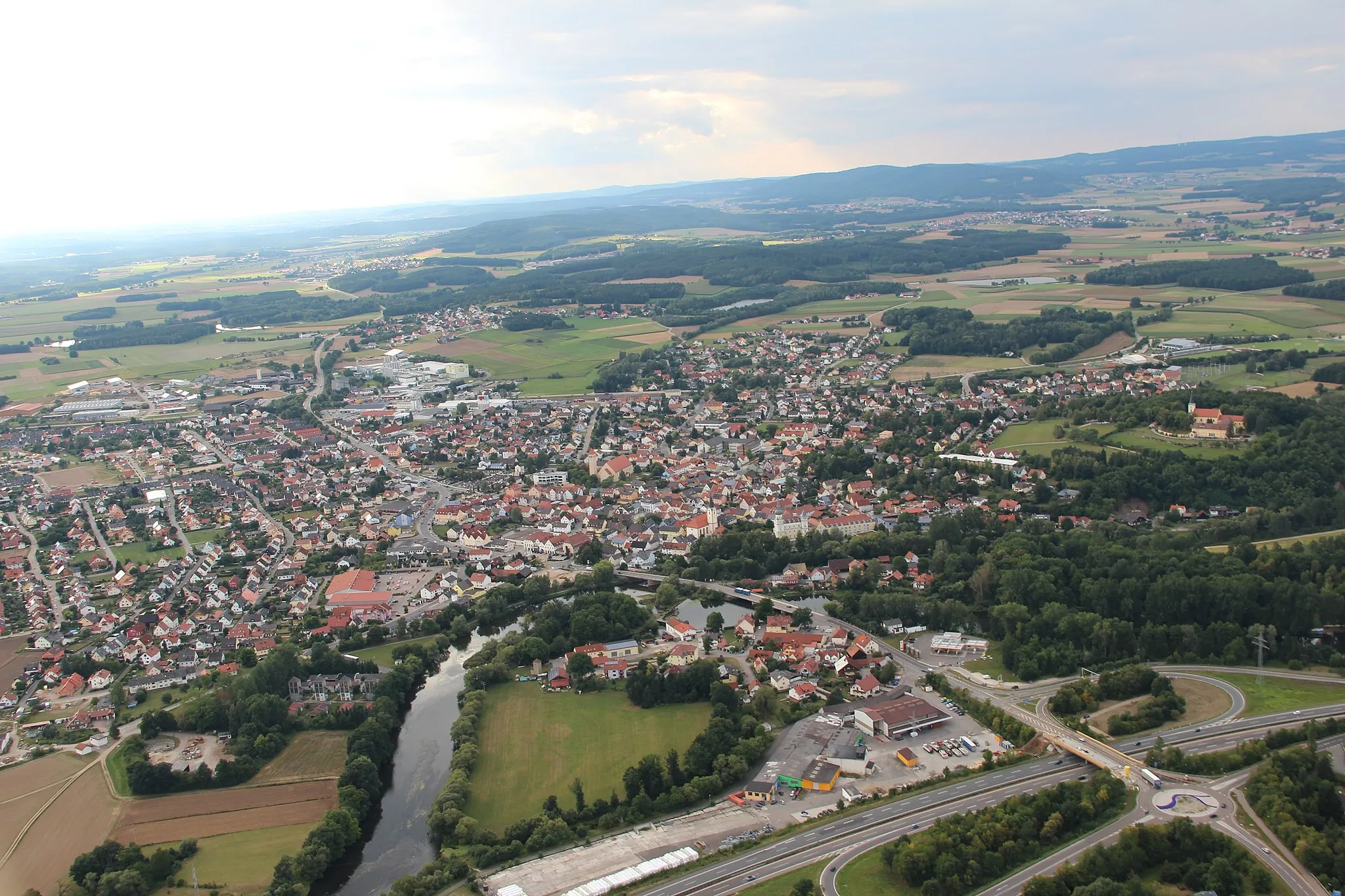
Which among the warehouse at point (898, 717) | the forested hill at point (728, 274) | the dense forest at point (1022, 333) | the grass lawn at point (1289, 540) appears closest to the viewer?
the warehouse at point (898, 717)

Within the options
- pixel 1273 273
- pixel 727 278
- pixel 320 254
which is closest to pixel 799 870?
pixel 1273 273

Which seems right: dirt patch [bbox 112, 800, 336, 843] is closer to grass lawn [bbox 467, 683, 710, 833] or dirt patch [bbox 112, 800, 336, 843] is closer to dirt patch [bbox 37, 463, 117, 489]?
grass lawn [bbox 467, 683, 710, 833]

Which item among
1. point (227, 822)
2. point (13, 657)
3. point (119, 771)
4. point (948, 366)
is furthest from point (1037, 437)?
point (13, 657)

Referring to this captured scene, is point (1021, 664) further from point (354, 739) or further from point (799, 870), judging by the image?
point (354, 739)

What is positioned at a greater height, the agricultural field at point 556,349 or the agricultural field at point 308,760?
the agricultural field at point 556,349

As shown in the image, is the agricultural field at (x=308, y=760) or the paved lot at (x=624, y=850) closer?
the paved lot at (x=624, y=850)

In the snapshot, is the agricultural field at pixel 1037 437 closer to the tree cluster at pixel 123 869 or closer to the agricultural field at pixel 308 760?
the agricultural field at pixel 308 760

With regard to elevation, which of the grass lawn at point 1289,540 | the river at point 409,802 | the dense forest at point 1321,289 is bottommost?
the river at point 409,802

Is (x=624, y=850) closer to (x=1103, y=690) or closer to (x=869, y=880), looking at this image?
(x=869, y=880)

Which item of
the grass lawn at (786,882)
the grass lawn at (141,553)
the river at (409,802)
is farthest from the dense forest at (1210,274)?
the grass lawn at (786,882)
